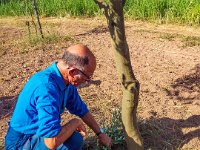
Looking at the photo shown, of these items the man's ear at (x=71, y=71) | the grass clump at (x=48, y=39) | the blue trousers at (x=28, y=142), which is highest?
the man's ear at (x=71, y=71)

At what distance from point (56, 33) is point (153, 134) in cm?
332

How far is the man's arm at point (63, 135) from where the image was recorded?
8.74 ft

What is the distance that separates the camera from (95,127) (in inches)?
123

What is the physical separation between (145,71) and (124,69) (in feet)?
6.49

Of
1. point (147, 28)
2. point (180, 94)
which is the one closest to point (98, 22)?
point (147, 28)

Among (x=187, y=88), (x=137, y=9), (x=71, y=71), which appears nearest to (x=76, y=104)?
(x=71, y=71)

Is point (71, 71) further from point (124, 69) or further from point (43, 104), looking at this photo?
point (124, 69)

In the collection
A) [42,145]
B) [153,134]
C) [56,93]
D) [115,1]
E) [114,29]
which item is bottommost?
[153,134]

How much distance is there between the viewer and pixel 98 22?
732 centimetres

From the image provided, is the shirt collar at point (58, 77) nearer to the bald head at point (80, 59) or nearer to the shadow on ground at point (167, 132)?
the bald head at point (80, 59)

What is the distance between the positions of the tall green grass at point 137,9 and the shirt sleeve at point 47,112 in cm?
453

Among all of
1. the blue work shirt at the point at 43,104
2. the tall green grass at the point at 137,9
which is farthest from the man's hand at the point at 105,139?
the tall green grass at the point at 137,9

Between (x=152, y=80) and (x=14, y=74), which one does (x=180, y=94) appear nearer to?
(x=152, y=80)

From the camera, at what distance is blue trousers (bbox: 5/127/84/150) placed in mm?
2871
